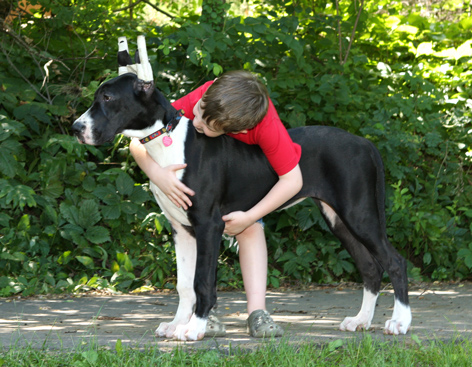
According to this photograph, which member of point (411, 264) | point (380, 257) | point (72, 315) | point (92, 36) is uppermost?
point (92, 36)

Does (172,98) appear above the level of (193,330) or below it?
above

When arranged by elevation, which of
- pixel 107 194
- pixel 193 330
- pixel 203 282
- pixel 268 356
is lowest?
pixel 107 194

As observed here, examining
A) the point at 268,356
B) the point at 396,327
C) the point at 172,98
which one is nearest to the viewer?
the point at 268,356

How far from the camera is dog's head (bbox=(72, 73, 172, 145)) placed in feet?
9.64

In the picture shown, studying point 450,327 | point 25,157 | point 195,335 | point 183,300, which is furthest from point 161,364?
point 25,157

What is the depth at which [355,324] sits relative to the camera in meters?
3.42

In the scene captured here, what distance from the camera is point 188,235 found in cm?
331

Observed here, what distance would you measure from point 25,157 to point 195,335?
3.21 meters

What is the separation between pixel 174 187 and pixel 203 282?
20.0 inches

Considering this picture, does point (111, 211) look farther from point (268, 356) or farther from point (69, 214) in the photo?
point (268, 356)

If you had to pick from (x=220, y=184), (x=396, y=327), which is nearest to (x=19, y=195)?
(x=220, y=184)

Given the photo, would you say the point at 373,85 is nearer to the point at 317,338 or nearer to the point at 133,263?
the point at 133,263

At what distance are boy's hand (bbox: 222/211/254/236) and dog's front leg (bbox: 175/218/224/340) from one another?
0.15 m

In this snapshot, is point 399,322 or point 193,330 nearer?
point 193,330
